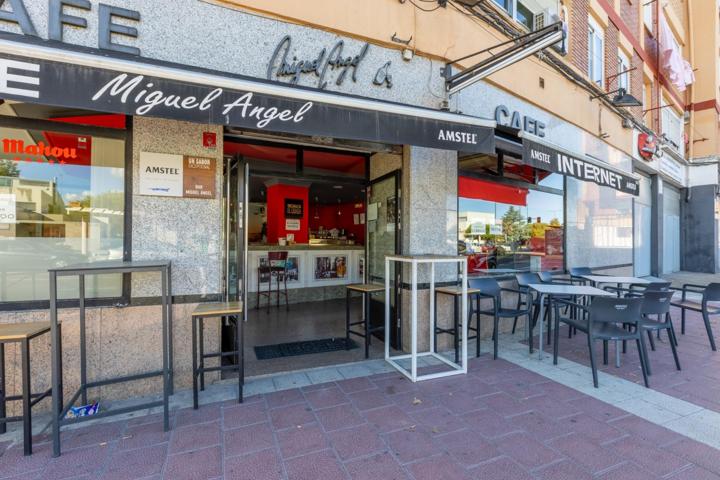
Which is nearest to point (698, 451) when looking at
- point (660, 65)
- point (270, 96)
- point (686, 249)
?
point (270, 96)

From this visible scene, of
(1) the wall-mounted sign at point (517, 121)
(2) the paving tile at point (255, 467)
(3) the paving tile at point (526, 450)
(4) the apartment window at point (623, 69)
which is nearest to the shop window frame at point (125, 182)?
(2) the paving tile at point (255, 467)

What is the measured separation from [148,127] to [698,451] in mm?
4944

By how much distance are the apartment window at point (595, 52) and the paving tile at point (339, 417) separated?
8601 mm

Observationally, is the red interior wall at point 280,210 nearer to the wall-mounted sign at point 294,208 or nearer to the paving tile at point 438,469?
the wall-mounted sign at point 294,208

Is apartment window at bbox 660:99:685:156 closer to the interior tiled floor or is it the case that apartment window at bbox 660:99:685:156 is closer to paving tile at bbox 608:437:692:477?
the interior tiled floor

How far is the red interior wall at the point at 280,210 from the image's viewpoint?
28.8 ft

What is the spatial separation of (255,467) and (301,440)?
1.25 ft

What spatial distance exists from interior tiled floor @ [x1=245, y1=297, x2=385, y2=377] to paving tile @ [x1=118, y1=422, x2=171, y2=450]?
1.07 meters

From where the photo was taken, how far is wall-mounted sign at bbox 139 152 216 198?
3213mm

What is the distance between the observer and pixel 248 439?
101 inches

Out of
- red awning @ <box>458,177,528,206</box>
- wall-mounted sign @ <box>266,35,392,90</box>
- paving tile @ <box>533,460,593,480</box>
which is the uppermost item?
wall-mounted sign @ <box>266,35,392,90</box>

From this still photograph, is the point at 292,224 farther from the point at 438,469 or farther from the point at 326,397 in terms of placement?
the point at 438,469

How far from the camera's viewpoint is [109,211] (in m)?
3.25

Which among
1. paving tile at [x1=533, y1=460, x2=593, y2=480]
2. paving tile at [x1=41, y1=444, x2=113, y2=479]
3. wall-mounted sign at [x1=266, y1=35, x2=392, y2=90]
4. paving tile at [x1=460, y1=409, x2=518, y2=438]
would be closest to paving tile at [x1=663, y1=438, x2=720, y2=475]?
paving tile at [x1=533, y1=460, x2=593, y2=480]
